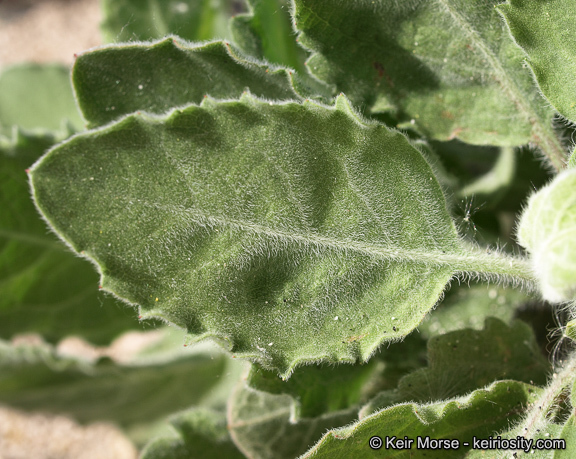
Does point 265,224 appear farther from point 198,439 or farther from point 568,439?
point 198,439

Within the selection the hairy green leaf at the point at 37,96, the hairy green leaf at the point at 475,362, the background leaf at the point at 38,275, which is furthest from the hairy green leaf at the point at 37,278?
the hairy green leaf at the point at 475,362

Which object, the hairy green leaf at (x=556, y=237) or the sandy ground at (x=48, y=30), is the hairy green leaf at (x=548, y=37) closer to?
the hairy green leaf at (x=556, y=237)

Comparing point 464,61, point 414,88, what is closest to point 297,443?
point 414,88

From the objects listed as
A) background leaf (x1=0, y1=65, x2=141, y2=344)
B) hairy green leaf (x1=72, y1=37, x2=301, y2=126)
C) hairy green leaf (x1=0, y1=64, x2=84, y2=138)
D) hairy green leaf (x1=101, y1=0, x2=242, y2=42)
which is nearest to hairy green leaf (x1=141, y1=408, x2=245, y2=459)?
background leaf (x1=0, y1=65, x2=141, y2=344)

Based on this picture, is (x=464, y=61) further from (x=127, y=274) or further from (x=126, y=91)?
(x=127, y=274)

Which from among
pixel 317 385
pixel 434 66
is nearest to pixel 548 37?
pixel 434 66

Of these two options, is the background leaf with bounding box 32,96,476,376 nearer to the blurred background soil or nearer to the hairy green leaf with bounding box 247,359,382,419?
the hairy green leaf with bounding box 247,359,382,419
